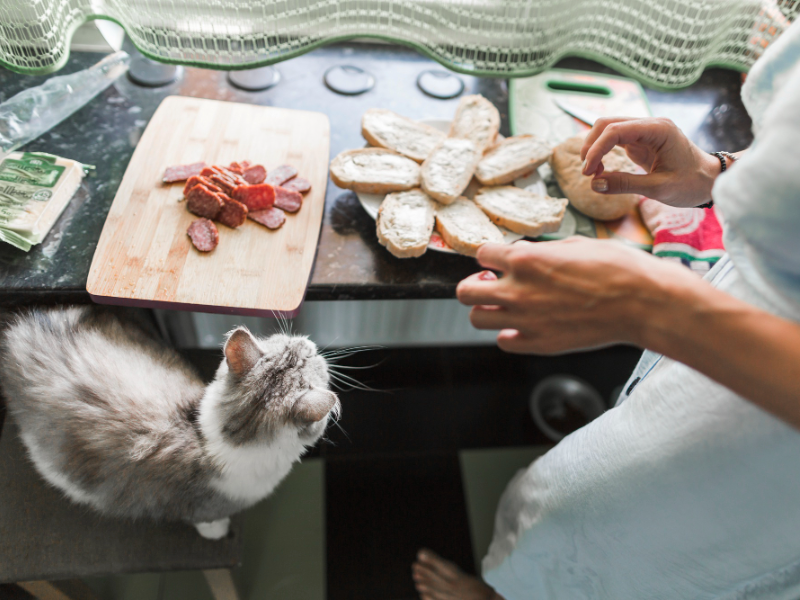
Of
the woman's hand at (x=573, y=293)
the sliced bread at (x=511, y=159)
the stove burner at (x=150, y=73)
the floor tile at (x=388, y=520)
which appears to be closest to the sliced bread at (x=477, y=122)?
the sliced bread at (x=511, y=159)

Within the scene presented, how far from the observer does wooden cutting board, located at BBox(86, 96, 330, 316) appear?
930 millimetres

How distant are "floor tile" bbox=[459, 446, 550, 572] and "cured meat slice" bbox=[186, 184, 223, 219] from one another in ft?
3.91

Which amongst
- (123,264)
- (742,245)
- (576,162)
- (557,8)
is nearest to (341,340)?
(123,264)

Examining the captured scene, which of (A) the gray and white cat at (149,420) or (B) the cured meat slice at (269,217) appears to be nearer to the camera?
(A) the gray and white cat at (149,420)

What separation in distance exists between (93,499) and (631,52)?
152 centimetres

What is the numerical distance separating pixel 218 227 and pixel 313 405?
0.47m

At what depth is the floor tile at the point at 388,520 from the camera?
1.46m

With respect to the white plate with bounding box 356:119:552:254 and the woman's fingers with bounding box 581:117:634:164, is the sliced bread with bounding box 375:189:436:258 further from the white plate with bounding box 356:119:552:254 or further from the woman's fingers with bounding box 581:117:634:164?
the woman's fingers with bounding box 581:117:634:164

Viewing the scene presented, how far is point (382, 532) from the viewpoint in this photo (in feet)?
5.06

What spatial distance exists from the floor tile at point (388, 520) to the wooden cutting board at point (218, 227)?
0.89 m

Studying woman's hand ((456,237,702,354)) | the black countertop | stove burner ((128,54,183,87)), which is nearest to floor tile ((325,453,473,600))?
the black countertop

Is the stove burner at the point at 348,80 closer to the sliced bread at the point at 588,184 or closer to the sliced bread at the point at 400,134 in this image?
the sliced bread at the point at 400,134

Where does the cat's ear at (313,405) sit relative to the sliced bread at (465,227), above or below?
below

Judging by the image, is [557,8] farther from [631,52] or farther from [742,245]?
[742,245]
